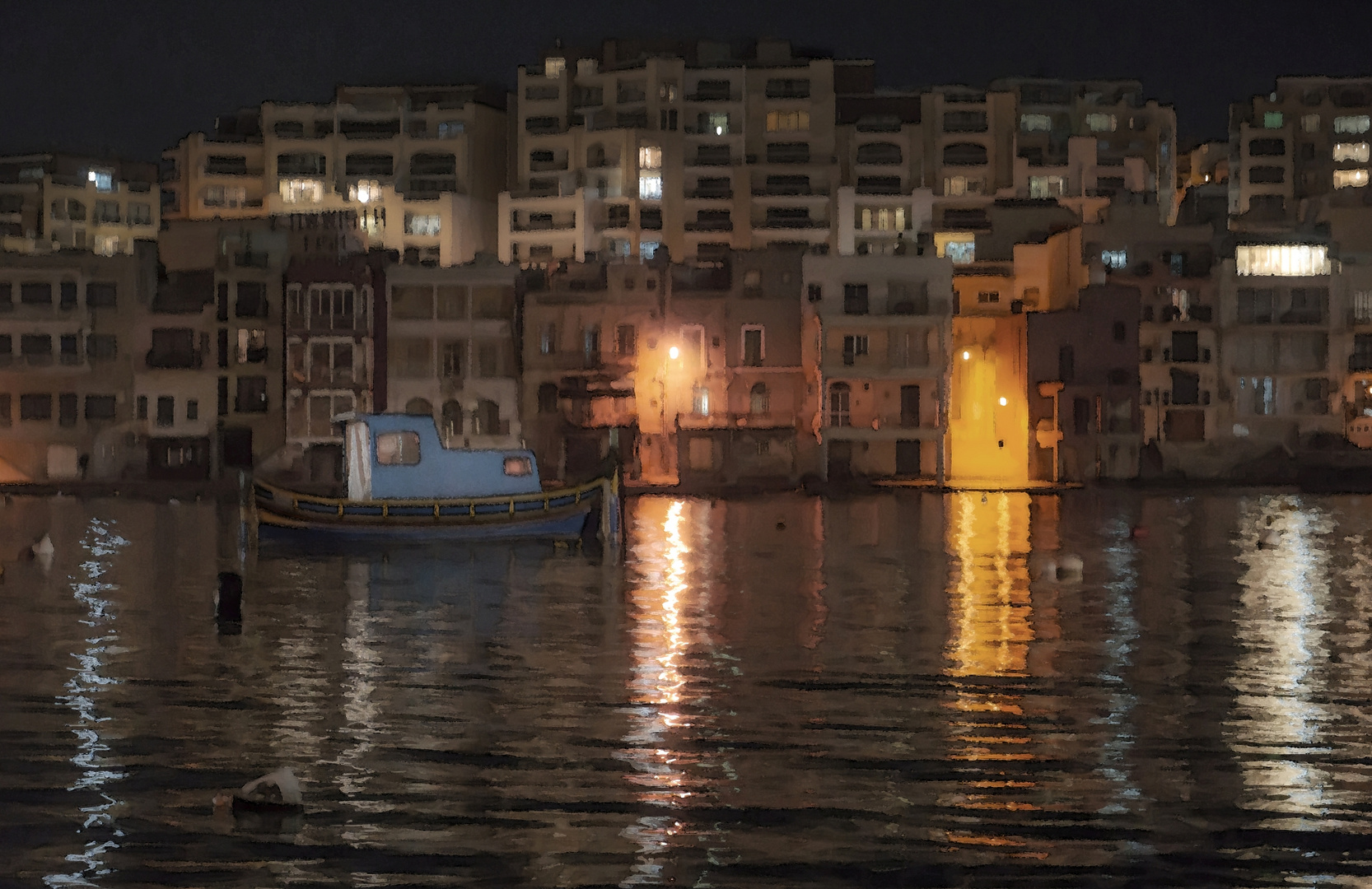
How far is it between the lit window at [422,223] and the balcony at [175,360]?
2919 cm

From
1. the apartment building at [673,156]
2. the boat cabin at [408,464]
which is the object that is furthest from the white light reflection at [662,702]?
the apartment building at [673,156]

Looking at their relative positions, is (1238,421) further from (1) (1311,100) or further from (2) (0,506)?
(2) (0,506)

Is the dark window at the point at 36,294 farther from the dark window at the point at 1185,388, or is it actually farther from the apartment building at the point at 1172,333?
the dark window at the point at 1185,388

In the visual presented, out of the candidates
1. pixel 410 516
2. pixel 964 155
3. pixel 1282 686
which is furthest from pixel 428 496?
pixel 964 155

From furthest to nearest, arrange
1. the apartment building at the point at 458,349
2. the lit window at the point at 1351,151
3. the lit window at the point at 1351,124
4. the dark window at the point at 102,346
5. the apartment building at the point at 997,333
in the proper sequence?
the lit window at the point at 1351,124 < the lit window at the point at 1351,151 < the apartment building at the point at 997,333 < the dark window at the point at 102,346 < the apartment building at the point at 458,349

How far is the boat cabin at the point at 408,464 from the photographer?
46969mm

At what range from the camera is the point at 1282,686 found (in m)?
22.9

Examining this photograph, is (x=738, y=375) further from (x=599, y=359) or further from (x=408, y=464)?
(x=408, y=464)

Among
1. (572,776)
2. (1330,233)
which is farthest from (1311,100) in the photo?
(572,776)

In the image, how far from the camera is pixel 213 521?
63031 millimetres

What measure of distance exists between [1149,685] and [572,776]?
9.32m

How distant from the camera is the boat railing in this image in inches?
1766

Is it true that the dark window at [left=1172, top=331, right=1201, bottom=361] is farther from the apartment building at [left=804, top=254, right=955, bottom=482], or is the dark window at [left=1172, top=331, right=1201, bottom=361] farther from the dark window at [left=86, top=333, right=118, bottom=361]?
Answer: the dark window at [left=86, top=333, right=118, bottom=361]

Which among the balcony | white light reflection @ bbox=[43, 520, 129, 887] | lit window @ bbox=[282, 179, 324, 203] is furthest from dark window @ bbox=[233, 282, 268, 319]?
white light reflection @ bbox=[43, 520, 129, 887]
